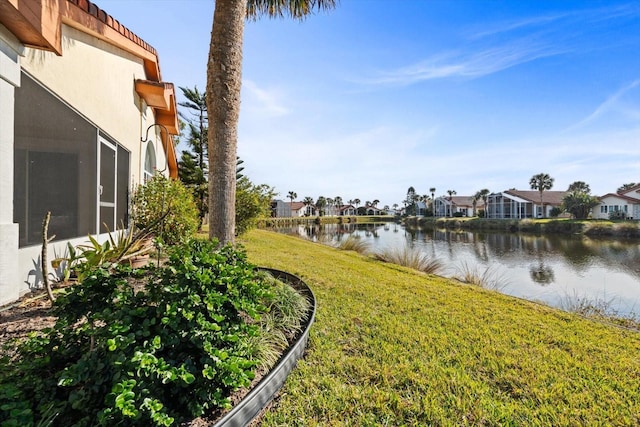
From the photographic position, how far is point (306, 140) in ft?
58.5

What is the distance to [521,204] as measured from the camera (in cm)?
4372

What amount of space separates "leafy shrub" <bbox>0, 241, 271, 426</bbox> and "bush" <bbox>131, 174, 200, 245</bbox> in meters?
4.61

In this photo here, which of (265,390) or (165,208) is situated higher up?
(165,208)

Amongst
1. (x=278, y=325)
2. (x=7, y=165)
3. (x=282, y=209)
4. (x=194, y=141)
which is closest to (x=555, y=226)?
(x=194, y=141)

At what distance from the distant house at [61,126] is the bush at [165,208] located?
371mm

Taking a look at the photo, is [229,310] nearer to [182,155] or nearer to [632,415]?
[632,415]

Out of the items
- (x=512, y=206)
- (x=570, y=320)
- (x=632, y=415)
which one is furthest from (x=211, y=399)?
(x=512, y=206)

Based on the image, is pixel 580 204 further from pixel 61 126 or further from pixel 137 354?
pixel 61 126

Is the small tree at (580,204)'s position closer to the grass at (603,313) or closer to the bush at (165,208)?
the grass at (603,313)

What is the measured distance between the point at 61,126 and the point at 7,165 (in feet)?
4.67

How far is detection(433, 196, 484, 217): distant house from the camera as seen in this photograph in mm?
57656

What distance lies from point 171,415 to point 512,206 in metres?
53.4

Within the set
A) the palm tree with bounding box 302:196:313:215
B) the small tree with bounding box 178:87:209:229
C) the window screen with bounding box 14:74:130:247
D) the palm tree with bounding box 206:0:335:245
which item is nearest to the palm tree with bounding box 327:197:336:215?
the palm tree with bounding box 302:196:313:215

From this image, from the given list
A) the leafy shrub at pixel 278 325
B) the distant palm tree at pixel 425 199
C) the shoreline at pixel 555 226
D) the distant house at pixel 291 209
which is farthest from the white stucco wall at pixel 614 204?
the distant house at pixel 291 209
